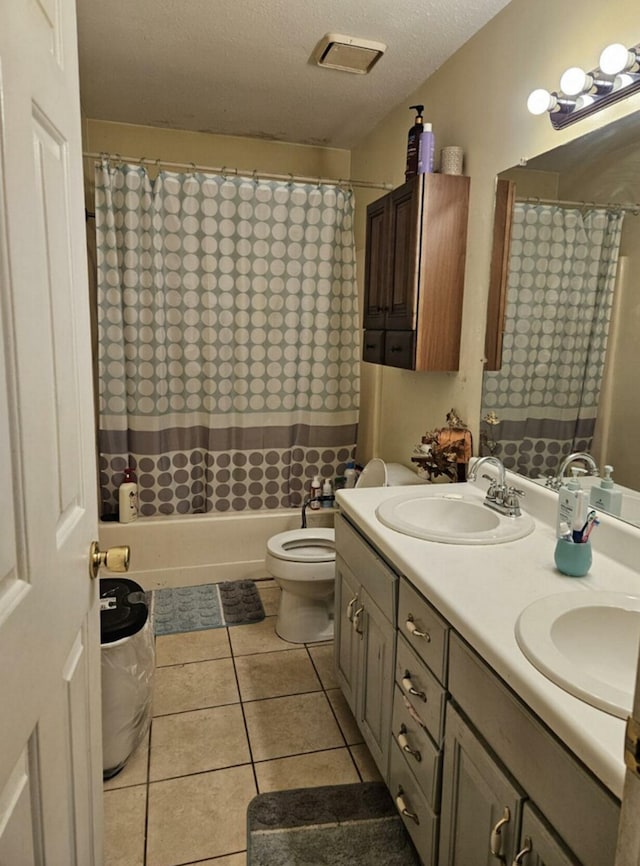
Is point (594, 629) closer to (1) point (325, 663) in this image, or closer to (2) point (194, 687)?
(1) point (325, 663)

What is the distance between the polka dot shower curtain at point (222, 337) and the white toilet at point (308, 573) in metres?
0.56

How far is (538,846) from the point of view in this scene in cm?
86

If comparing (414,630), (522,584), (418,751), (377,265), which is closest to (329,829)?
(418,751)

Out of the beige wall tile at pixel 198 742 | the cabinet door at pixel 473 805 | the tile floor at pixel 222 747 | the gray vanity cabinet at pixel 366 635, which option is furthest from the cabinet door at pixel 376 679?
the beige wall tile at pixel 198 742

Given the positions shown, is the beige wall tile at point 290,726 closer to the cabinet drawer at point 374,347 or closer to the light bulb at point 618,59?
the cabinet drawer at point 374,347

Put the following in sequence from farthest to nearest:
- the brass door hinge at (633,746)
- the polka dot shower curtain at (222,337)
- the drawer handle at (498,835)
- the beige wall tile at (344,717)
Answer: the polka dot shower curtain at (222,337), the beige wall tile at (344,717), the drawer handle at (498,835), the brass door hinge at (633,746)

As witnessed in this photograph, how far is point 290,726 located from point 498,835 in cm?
116

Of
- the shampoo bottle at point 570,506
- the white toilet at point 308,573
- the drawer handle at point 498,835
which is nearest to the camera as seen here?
the drawer handle at point 498,835

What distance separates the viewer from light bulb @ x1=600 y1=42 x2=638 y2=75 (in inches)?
53.4

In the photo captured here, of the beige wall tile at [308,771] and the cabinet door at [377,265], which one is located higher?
the cabinet door at [377,265]

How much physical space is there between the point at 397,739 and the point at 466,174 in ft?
6.55

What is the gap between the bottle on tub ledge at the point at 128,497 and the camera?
2.87 m

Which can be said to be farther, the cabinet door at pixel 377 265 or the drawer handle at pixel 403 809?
the cabinet door at pixel 377 265

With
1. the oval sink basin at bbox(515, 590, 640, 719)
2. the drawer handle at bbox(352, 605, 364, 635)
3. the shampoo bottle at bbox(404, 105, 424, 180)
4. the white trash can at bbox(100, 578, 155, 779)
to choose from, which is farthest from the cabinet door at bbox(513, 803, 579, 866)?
the shampoo bottle at bbox(404, 105, 424, 180)
